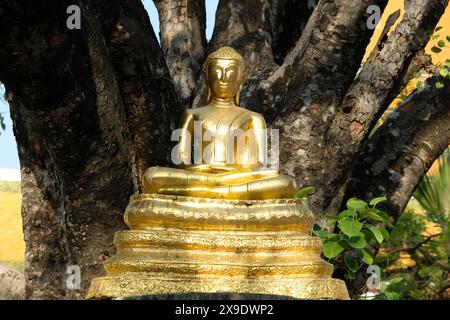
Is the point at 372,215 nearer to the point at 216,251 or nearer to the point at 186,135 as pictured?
the point at 216,251

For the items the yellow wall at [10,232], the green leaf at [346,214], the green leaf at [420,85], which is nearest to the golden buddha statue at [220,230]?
the green leaf at [346,214]

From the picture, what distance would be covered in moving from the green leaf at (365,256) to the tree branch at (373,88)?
49 cm

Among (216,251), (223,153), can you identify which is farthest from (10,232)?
(216,251)

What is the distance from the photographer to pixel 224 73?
17.2ft

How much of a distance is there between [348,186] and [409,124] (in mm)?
605

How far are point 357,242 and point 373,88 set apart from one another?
4.01ft

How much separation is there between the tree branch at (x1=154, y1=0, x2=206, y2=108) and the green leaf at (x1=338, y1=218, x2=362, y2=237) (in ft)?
6.47

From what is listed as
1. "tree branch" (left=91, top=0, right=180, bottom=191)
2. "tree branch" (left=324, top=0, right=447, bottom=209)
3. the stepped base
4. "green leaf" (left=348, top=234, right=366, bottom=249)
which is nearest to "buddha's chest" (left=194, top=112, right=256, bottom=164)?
"tree branch" (left=91, top=0, right=180, bottom=191)

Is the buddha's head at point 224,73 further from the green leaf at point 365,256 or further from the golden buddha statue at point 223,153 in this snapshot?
the green leaf at point 365,256

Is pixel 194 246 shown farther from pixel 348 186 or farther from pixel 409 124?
pixel 409 124

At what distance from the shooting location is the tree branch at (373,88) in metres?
5.54

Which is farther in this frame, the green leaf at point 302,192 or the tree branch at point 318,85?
the tree branch at point 318,85

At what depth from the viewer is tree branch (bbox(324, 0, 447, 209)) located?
5535 mm
